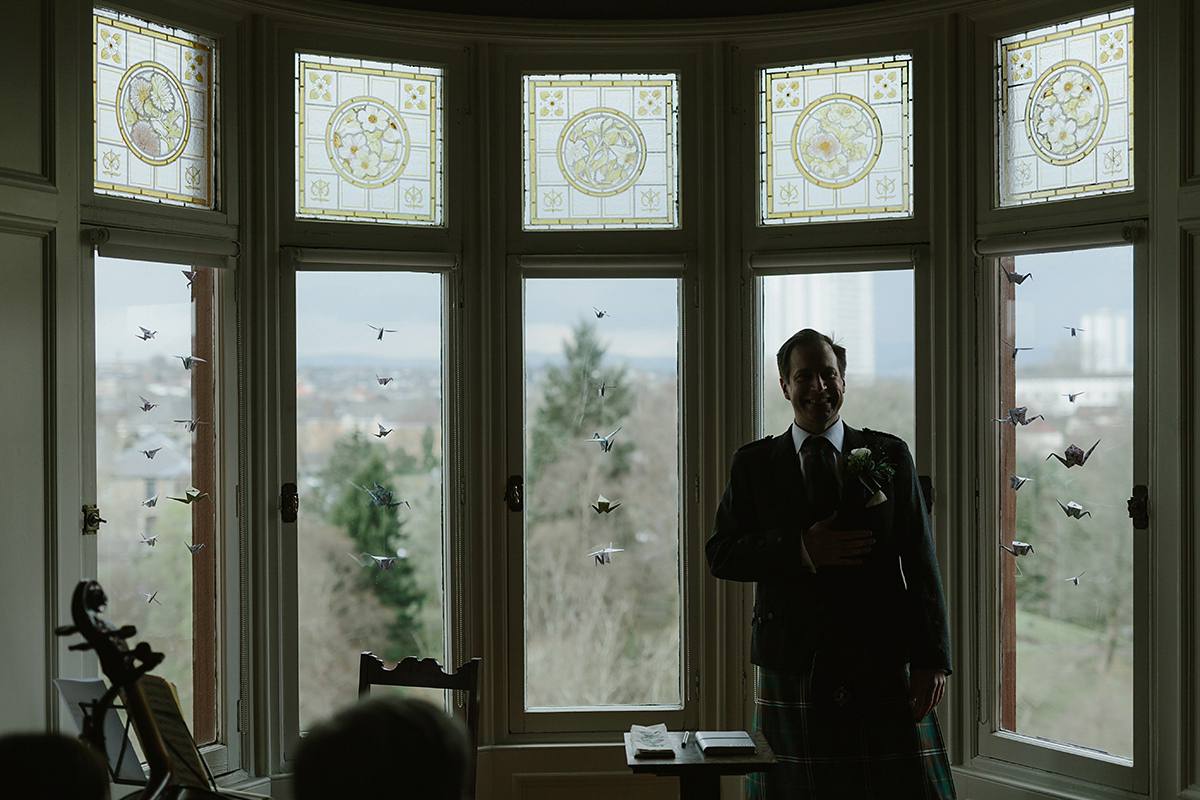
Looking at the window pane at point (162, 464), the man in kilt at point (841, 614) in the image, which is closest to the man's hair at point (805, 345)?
the man in kilt at point (841, 614)

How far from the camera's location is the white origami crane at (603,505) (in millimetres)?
3559

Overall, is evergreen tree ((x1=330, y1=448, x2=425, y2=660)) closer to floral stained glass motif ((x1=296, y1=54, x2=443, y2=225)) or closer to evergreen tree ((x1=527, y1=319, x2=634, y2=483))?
evergreen tree ((x1=527, y1=319, x2=634, y2=483))

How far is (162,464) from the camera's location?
309 cm

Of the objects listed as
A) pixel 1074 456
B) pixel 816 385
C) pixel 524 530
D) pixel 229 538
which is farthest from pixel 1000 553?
pixel 229 538

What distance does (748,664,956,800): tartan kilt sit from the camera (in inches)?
94.8

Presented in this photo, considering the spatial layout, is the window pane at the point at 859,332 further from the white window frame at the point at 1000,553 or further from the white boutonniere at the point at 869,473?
the white boutonniere at the point at 869,473

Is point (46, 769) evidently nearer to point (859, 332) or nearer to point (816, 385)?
point (816, 385)

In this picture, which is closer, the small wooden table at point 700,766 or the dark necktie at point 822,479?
the small wooden table at point 700,766

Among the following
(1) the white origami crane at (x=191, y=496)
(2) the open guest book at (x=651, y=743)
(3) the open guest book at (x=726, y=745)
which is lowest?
(2) the open guest book at (x=651, y=743)

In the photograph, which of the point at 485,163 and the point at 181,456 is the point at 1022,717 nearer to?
the point at 485,163

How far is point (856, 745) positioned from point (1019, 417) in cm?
136

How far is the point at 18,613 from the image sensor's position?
2645 millimetres

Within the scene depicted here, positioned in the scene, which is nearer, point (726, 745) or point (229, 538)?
point (726, 745)

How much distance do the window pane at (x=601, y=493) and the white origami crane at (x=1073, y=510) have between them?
1.26m
